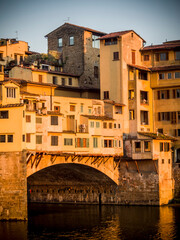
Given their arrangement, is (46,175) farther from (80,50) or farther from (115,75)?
(80,50)

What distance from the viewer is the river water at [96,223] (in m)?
63.1

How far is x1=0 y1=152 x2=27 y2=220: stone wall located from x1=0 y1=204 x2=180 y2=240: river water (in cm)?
108

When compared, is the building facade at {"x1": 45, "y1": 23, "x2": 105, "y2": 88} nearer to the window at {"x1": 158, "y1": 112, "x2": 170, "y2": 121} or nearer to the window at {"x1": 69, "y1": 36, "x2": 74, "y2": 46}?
the window at {"x1": 69, "y1": 36, "x2": 74, "y2": 46}

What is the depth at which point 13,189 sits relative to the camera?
6525 cm

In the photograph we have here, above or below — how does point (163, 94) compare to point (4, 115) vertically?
above

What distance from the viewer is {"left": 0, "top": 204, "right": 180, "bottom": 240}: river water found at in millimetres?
63094

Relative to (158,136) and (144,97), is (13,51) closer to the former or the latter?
(144,97)

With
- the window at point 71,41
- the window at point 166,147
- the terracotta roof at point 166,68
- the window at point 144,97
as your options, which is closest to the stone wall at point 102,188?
the window at point 166,147

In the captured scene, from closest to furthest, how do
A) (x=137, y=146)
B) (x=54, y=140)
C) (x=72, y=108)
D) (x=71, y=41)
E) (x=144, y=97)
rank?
(x=54, y=140)
(x=72, y=108)
(x=137, y=146)
(x=144, y=97)
(x=71, y=41)

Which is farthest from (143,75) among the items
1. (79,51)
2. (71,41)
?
(71,41)

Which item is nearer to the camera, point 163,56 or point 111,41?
point 111,41

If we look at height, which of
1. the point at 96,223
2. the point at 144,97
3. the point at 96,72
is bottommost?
the point at 96,223

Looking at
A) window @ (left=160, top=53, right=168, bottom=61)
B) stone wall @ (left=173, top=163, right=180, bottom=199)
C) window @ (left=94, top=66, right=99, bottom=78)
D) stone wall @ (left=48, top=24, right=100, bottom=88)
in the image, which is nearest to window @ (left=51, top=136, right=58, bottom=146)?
stone wall @ (left=173, top=163, right=180, bottom=199)

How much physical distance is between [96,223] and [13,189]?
1128cm
